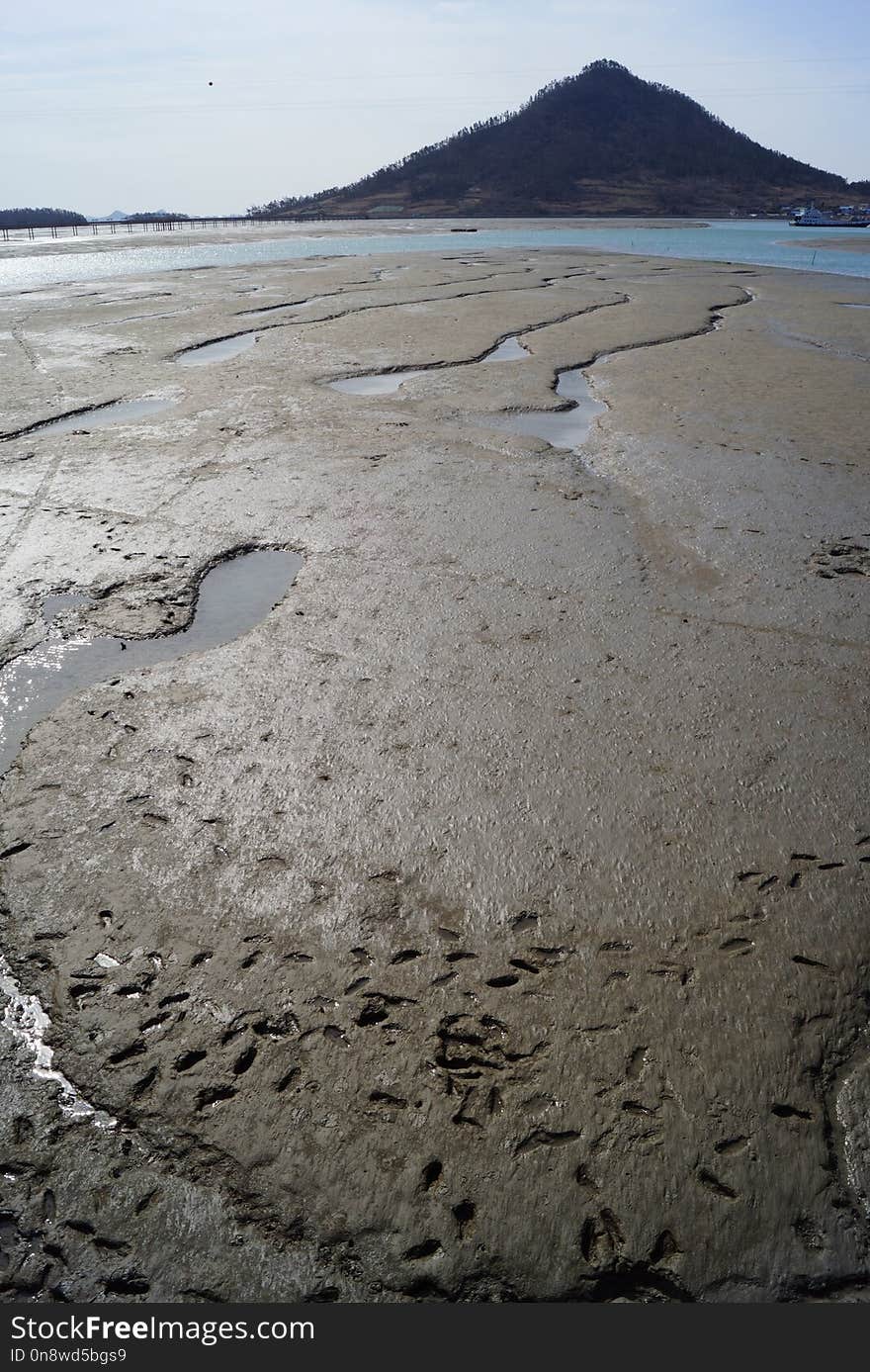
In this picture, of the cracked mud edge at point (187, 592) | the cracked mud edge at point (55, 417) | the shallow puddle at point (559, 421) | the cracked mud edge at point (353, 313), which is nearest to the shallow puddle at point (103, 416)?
the cracked mud edge at point (55, 417)

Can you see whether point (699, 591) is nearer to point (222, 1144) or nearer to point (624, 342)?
point (222, 1144)

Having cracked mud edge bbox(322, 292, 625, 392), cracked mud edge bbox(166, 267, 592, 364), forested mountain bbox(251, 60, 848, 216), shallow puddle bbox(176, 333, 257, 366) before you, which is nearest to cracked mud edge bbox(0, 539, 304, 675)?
cracked mud edge bbox(322, 292, 625, 392)

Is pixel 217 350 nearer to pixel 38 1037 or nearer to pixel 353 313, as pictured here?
pixel 353 313

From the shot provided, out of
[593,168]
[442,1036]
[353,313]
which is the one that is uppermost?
[593,168]

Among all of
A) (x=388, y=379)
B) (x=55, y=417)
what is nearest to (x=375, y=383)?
(x=388, y=379)

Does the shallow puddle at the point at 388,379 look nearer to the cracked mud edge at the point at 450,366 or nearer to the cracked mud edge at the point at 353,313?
the cracked mud edge at the point at 450,366

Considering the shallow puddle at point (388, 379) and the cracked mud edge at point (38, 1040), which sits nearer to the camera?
the cracked mud edge at point (38, 1040)
